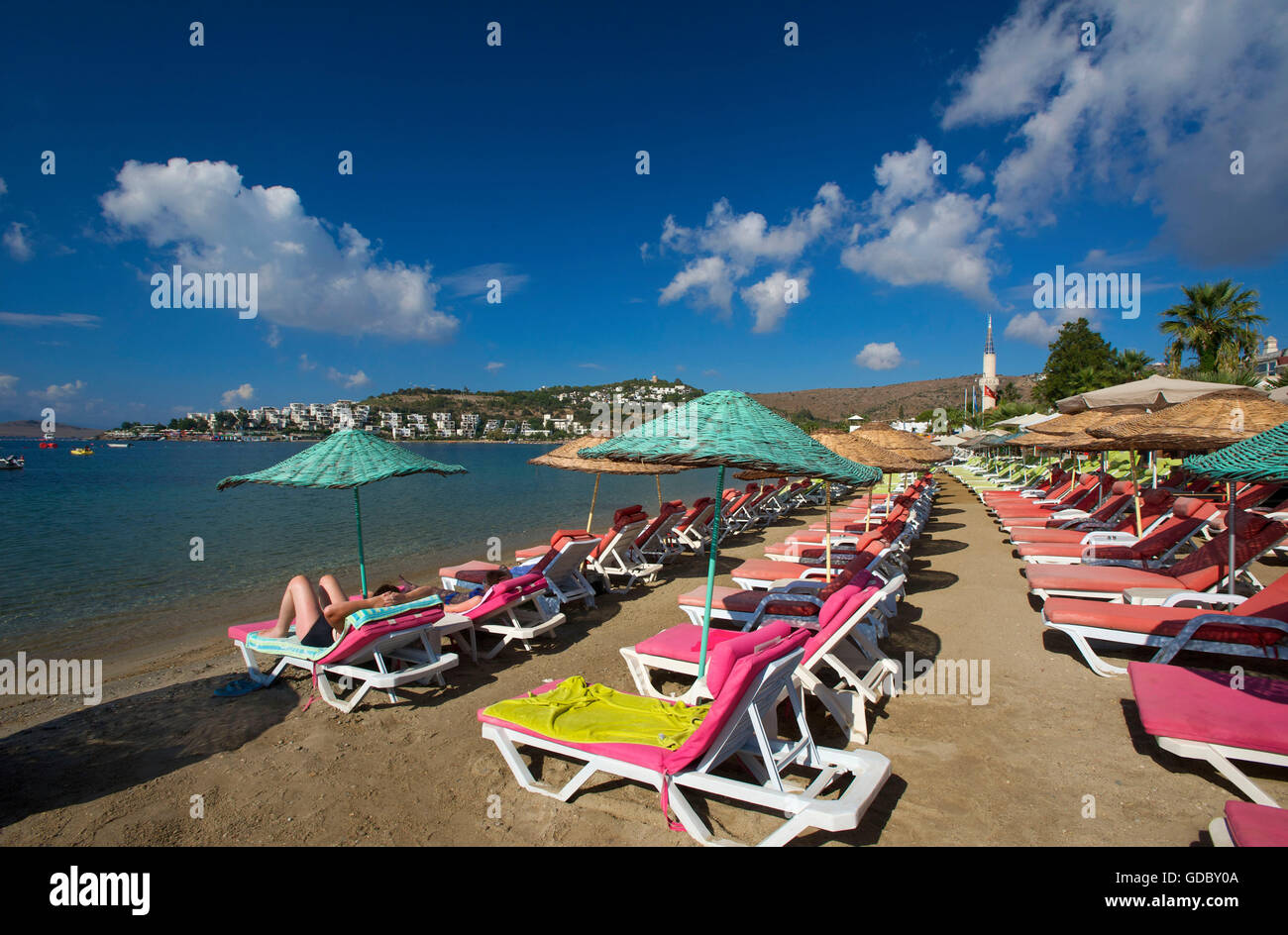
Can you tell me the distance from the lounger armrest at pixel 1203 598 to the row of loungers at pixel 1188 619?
0.01m

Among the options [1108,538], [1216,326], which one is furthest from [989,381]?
[1108,538]

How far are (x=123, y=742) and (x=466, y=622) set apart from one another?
2.35 metres

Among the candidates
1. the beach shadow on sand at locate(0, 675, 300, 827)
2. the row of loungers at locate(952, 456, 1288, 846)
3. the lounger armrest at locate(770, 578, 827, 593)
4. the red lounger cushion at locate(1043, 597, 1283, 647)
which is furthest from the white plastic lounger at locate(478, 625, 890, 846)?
the red lounger cushion at locate(1043, 597, 1283, 647)

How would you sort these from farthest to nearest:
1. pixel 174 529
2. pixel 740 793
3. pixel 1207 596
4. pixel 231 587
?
pixel 174 529 < pixel 231 587 < pixel 1207 596 < pixel 740 793

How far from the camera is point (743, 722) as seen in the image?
116 inches

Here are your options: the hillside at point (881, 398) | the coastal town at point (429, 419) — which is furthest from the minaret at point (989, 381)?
the coastal town at point (429, 419)

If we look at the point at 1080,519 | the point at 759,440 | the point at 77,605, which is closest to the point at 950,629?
the point at 759,440

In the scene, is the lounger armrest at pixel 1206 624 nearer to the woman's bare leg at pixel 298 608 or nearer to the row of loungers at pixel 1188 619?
the row of loungers at pixel 1188 619

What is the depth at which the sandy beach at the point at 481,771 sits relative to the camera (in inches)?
110

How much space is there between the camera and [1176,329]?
27.8m

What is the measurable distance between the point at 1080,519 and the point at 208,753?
1168cm

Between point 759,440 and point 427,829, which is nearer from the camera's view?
point 427,829

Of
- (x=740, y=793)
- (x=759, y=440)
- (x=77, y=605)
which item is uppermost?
(x=759, y=440)

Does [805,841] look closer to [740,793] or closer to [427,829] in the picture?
[740,793]
